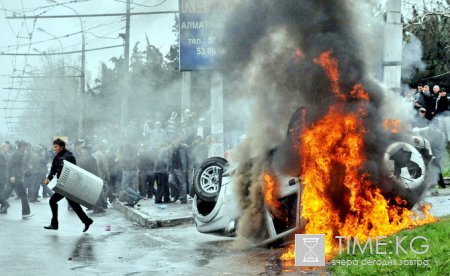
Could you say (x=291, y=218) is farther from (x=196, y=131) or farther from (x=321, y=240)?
(x=196, y=131)

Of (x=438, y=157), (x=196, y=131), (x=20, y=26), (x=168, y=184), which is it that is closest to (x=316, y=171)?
(x=438, y=157)

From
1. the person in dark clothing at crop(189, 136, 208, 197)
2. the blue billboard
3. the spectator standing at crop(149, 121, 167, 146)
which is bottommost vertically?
the person in dark clothing at crop(189, 136, 208, 197)

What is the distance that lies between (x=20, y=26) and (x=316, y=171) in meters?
25.8

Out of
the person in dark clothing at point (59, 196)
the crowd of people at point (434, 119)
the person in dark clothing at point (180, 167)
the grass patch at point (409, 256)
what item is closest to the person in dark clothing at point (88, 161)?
the person in dark clothing at point (180, 167)

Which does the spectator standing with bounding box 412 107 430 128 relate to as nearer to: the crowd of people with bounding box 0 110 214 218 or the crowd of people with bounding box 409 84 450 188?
the crowd of people with bounding box 409 84 450 188

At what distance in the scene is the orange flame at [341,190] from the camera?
9.09 metres

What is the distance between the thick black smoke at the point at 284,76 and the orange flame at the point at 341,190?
155mm

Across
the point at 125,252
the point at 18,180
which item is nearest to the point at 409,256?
the point at 125,252

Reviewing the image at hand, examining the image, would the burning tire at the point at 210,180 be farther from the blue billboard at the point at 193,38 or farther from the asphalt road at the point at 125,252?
the blue billboard at the point at 193,38

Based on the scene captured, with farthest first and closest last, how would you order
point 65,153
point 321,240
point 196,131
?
point 196,131 → point 65,153 → point 321,240

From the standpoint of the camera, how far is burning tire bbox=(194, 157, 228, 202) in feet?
36.0

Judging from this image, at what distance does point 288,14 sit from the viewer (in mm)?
9852

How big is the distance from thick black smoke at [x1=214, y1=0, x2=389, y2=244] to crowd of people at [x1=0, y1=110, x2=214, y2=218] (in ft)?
25.1

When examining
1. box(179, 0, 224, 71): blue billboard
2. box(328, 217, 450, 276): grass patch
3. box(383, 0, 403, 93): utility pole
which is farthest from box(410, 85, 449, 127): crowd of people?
box(328, 217, 450, 276): grass patch
